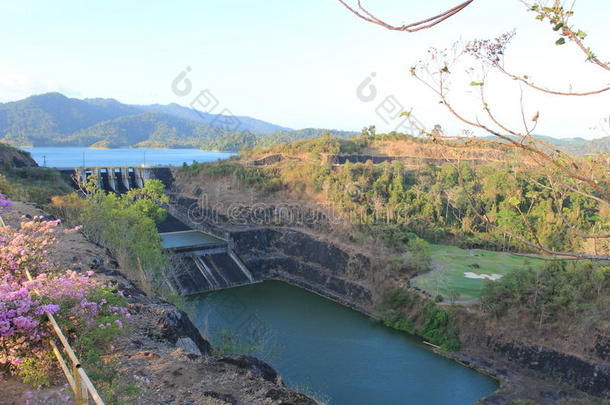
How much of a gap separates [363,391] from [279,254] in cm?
1263

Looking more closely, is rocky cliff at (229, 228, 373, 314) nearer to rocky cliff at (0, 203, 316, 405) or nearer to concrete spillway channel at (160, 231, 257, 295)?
concrete spillway channel at (160, 231, 257, 295)

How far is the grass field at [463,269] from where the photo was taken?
17562mm

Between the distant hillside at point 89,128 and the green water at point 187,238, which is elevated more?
the distant hillside at point 89,128

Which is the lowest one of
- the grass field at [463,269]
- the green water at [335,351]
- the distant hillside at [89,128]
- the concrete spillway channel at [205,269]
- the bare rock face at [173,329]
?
the green water at [335,351]

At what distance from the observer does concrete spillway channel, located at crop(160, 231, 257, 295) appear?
796 inches

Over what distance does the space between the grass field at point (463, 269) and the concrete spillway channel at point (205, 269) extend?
9.41m

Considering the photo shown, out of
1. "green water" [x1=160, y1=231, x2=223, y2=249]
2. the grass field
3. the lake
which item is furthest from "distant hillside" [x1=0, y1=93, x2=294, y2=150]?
the grass field

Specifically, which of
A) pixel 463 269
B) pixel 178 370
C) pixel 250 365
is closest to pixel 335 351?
pixel 463 269

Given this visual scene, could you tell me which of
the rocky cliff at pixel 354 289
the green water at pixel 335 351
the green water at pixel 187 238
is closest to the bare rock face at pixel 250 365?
the green water at pixel 335 351

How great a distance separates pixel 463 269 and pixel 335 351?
8.56 m

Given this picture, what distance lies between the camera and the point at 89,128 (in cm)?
13262

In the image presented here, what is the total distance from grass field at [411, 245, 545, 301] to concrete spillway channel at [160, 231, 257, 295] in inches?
371

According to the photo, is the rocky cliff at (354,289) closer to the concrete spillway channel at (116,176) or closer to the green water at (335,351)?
the green water at (335,351)

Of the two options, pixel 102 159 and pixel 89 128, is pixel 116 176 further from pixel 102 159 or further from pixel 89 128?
pixel 89 128
